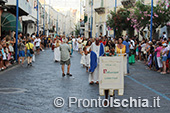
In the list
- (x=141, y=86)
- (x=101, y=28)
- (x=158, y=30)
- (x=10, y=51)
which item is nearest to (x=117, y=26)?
(x=158, y=30)

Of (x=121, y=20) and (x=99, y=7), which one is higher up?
(x=99, y=7)

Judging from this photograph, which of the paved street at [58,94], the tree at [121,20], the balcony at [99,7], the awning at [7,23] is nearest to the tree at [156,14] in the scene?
the tree at [121,20]

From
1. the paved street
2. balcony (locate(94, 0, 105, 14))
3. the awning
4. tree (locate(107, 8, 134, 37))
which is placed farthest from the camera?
balcony (locate(94, 0, 105, 14))

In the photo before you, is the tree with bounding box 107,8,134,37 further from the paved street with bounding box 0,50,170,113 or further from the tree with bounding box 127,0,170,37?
the paved street with bounding box 0,50,170,113

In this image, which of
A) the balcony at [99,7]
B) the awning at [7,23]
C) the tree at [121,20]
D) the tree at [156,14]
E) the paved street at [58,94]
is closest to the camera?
the paved street at [58,94]

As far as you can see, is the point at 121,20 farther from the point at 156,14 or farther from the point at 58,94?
the point at 58,94

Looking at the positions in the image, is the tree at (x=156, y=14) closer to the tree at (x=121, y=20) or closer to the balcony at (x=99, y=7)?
the tree at (x=121, y=20)

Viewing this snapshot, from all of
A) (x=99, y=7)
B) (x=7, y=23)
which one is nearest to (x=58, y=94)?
(x=7, y=23)

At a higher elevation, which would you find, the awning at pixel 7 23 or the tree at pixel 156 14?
the tree at pixel 156 14

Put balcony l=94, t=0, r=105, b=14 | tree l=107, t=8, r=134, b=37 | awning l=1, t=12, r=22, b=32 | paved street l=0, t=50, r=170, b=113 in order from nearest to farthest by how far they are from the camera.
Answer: paved street l=0, t=50, r=170, b=113
awning l=1, t=12, r=22, b=32
tree l=107, t=8, r=134, b=37
balcony l=94, t=0, r=105, b=14

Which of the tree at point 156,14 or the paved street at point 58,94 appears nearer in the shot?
the paved street at point 58,94

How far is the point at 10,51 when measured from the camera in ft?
66.6

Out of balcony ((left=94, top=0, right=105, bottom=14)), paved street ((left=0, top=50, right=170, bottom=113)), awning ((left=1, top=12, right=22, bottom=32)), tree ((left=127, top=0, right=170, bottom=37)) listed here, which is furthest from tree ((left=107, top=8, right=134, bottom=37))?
paved street ((left=0, top=50, right=170, bottom=113))

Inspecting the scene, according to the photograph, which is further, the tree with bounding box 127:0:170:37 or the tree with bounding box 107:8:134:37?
the tree with bounding box 107:8:134:37
